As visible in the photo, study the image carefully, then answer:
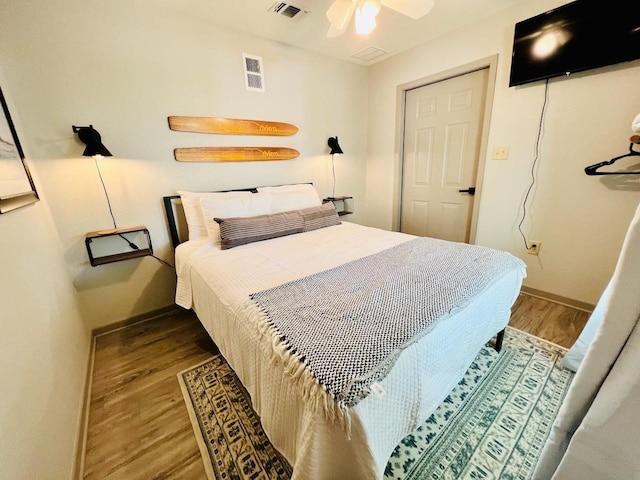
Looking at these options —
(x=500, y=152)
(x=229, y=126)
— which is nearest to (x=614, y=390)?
(x=500, y=152)

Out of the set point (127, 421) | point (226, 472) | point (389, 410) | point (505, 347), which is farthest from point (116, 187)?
point (505, 347)

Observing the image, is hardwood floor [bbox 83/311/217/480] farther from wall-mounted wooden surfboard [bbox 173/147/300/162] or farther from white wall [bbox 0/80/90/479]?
wall-mounted wooden surfboard [bbox 173/147/300/162]

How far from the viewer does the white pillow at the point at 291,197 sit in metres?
2.33

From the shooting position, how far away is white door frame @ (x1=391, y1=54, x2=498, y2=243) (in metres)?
2.22

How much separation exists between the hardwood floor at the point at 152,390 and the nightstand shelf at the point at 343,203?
196 cm

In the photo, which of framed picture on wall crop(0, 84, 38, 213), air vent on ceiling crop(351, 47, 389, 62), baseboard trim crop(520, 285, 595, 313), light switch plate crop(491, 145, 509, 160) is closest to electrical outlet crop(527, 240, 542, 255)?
baseboard trim crop(520, 285, 595, 313)

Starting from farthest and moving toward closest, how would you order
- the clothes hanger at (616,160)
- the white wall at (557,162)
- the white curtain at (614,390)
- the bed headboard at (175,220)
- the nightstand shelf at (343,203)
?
1. the nightstand shelf at (343,203)
2. the bed headboard at (175,220)
3. the white wall at (557,162)
4. the clothes hanger at (616,160)
5. the white curtain at (614,390)

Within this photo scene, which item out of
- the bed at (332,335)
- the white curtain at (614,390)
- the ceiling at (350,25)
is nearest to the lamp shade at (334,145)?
the ceiling at (350,25)

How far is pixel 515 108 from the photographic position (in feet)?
6.97

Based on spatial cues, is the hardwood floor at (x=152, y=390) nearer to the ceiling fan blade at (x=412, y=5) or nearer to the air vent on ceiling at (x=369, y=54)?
the ceiling fan blade at (x=412, y=5)

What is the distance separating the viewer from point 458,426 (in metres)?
1.19

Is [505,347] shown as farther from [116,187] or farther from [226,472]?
[116,187]

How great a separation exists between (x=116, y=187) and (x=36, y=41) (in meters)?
0.92

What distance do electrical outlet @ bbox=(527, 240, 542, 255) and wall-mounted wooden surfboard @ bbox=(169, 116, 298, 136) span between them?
8.27 feet
